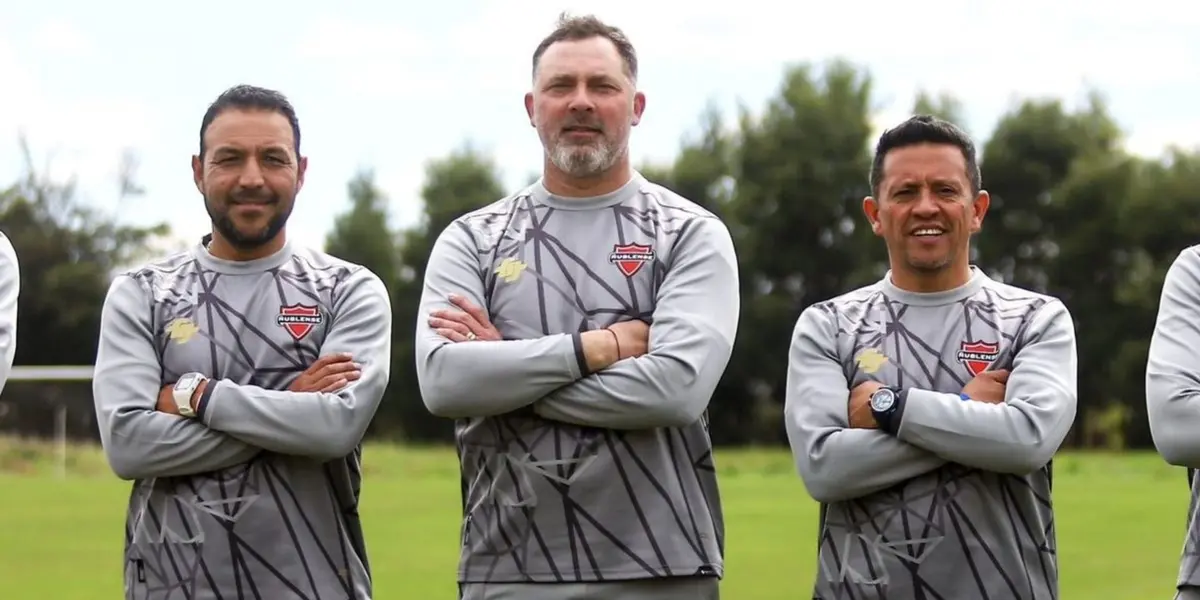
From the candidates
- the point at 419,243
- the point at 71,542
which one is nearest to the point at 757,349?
the point at 419,243

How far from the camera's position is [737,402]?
37312 millimetres

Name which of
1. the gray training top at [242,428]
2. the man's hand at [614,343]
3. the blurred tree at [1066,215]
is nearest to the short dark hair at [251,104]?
the gray training top at [242,428]

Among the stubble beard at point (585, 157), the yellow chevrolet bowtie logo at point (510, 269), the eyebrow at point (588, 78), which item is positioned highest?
the eyebrow at point (588, 78)

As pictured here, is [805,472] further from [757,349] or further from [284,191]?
[757,349]

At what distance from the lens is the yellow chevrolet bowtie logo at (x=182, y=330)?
16.1 feet

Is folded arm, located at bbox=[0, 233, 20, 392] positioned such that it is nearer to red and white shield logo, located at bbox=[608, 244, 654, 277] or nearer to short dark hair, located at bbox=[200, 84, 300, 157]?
short dark hair, located at bbox=[200, 84, 300, 157]

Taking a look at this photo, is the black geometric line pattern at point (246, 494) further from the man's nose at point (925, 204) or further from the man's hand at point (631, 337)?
the man's nose at point (925, 204)

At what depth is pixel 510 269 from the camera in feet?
15.7

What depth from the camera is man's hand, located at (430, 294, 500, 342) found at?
15.4 feet

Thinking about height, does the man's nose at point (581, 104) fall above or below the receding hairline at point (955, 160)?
above

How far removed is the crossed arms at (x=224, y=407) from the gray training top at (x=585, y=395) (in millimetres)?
216

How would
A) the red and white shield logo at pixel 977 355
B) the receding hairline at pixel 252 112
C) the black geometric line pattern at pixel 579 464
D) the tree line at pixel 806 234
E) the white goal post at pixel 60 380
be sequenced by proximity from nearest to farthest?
the black geometric line pattern at pixel 579 464, the red and white shield logo at pixel 977 355, the receding hairline at pixel 252 112, the white goal post at pixel 60 380, the tree line at pixel 806 234

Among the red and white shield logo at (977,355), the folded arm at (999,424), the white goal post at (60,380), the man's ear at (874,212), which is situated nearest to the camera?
the folded arm at (999,424)

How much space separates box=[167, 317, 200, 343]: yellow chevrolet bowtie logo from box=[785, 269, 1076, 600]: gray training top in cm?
182
